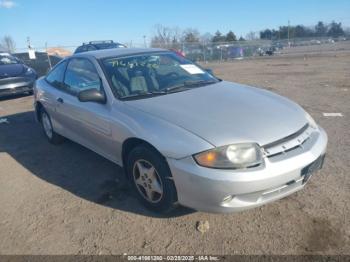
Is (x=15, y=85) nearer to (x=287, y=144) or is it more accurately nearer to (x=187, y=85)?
(x=187, y=85)

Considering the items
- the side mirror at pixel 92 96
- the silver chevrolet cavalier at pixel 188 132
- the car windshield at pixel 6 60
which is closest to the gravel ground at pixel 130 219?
the silver chevrolet cavalier at pixel 188 132

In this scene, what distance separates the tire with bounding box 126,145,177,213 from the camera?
116 inches

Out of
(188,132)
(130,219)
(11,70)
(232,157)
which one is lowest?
(130,219)

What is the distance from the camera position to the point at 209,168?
2.64 m

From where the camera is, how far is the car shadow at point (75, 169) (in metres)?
3.60

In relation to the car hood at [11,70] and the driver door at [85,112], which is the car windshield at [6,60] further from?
the driver door at [85,112]

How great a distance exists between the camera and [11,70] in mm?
10094

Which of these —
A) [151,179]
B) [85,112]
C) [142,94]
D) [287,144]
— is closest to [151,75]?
[142,94]

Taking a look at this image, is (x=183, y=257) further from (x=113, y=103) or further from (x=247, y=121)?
(x=113, y=103)

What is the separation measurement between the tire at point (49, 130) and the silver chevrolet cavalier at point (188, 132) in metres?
0.97

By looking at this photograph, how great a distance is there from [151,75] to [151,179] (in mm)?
1370

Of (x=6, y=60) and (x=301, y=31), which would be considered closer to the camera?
(x=6, y=60)

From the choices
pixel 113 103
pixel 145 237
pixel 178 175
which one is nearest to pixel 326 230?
pixel 178 175

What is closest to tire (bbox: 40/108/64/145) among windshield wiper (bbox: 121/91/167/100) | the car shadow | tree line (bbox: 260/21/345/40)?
the car shadow
